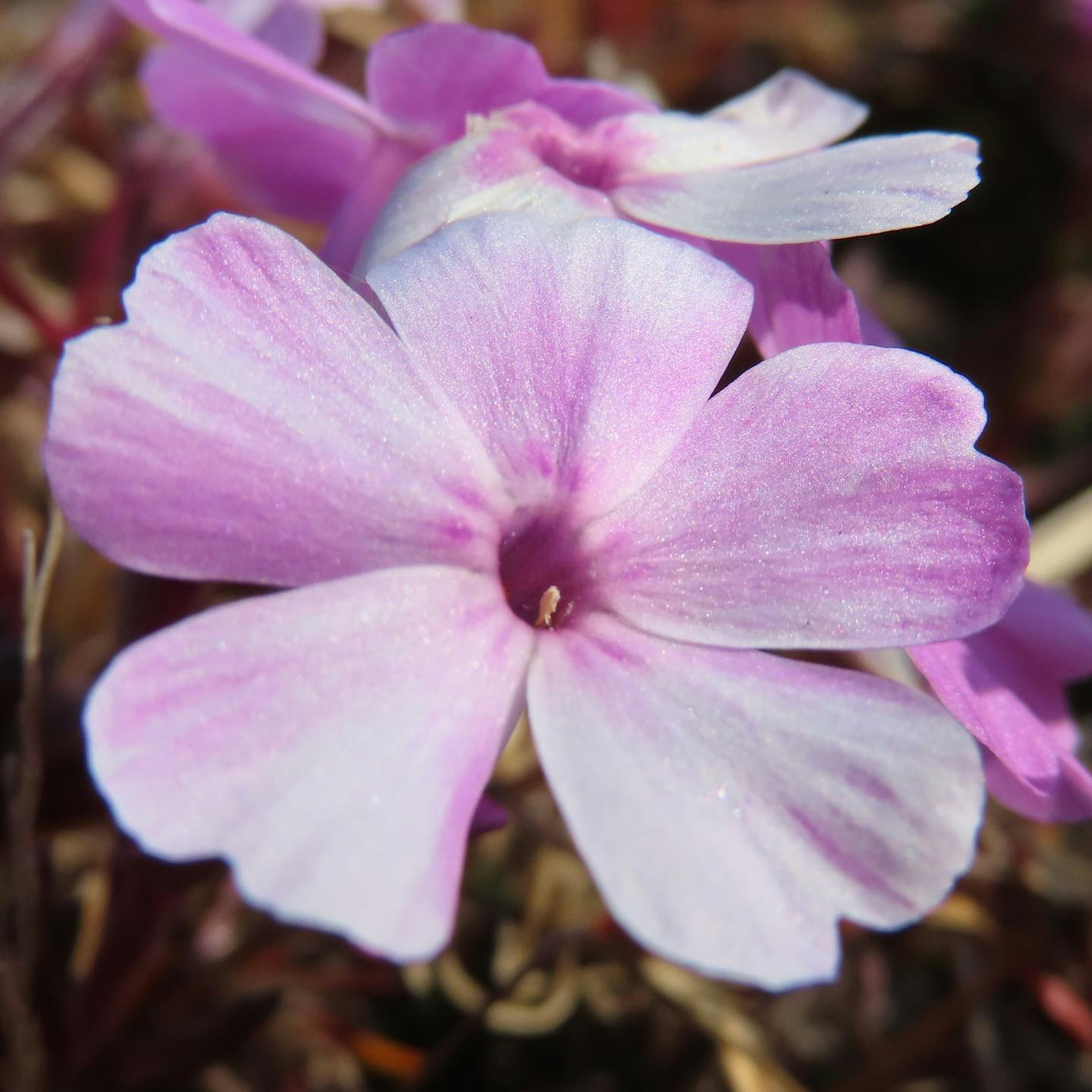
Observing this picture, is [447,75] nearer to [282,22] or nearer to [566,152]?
[566,152]

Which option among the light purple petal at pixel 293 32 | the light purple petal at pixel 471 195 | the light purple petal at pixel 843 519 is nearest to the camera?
the light purple petal at pixel 843 519

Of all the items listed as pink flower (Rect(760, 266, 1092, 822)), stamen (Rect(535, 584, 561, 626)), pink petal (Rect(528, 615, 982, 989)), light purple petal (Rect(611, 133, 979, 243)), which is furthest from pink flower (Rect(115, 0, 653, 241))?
pink petal (Rect(528, 615, 982, 989))

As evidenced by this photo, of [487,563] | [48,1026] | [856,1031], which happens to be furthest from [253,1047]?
[487,563]

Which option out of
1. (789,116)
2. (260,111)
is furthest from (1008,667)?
(260,111)

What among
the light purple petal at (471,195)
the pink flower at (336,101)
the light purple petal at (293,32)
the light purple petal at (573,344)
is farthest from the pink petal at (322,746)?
the light purple petal at (293,32)

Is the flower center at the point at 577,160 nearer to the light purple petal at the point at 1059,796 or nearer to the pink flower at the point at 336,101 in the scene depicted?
the pink flower at the point at 336,101

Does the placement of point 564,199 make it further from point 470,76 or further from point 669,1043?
point 669,1043
